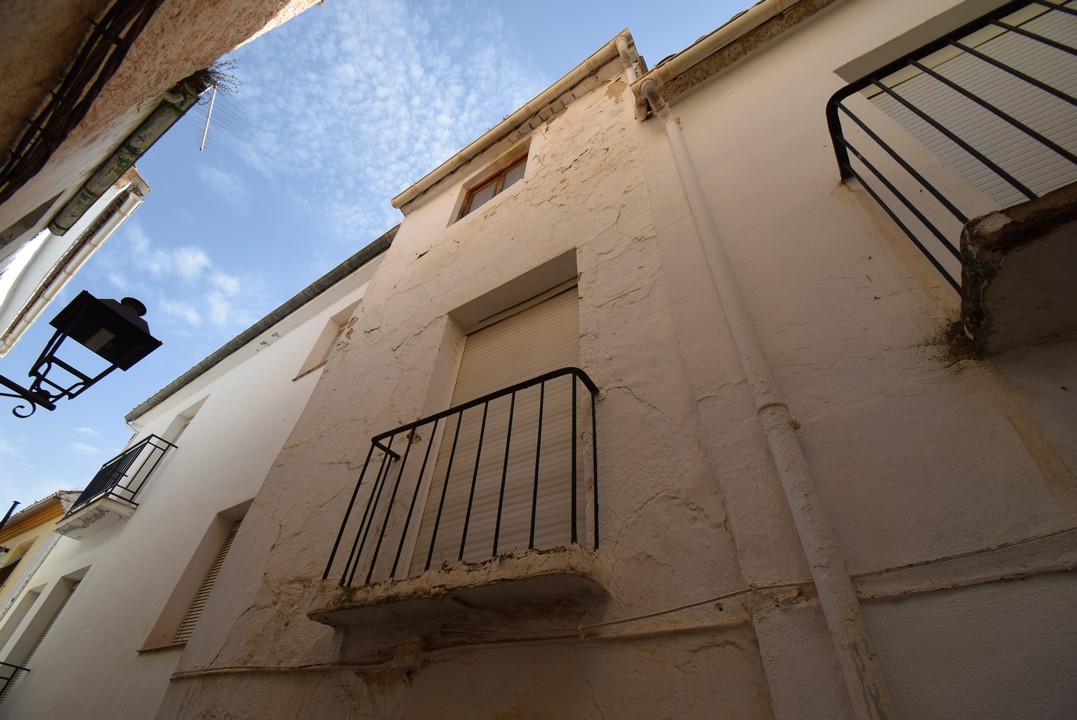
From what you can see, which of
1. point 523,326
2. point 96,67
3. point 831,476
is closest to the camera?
point 831,476

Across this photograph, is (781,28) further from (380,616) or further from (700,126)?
(380,616)

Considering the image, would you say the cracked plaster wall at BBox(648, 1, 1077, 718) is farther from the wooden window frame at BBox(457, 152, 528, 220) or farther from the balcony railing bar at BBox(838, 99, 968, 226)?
the wooden window frame at BBox(457, 152, 528, 220)

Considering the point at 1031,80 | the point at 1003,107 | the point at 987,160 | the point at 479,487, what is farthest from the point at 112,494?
the point at 1003,107

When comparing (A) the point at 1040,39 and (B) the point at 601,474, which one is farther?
(B) the point at 601,474

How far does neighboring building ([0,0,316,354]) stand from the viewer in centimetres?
269

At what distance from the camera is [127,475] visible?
28.4ft

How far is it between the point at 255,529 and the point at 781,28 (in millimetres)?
6296

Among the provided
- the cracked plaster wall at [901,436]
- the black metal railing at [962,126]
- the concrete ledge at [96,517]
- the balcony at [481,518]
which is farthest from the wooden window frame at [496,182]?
the concrete ledge at [96,517]

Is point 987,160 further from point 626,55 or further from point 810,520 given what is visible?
point 626,55

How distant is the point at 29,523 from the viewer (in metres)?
12.5

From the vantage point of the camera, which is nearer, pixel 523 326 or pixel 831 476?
pixel 831 476

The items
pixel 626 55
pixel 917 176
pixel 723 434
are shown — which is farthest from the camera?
pixel 626 55

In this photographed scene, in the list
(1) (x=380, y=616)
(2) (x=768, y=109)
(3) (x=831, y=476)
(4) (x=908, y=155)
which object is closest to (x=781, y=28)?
(2) (x=768, y=109)

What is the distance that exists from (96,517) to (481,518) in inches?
330
